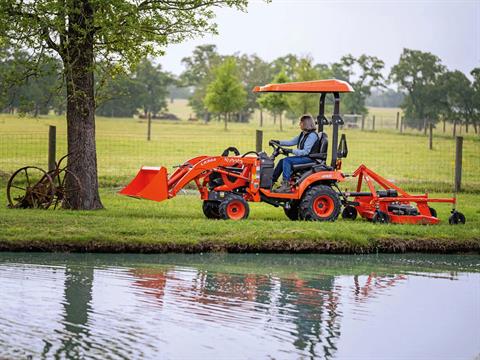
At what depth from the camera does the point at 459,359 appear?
29.4 feet

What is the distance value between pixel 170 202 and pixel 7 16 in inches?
217

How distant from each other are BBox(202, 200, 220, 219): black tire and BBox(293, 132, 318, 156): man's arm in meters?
1.71

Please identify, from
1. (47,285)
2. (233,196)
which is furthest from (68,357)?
(233,196)

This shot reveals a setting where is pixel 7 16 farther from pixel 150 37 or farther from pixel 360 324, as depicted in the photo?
pixel 360 324

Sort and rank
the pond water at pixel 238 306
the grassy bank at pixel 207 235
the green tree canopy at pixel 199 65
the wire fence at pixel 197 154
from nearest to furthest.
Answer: the pond water at pixel 238 306
the grassy bank at pixel 207 235
the wire fence at pixel 197 154
the green tree canopy at pixel 199 65

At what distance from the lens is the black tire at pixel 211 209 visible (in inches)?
657

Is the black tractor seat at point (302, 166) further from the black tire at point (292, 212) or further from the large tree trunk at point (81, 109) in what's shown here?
the large tree trunk at point (81, 109)

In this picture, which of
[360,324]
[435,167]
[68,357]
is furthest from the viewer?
[435,167]

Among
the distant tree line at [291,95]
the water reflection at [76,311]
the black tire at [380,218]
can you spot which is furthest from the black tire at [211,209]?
the distant tree line at [291,95]

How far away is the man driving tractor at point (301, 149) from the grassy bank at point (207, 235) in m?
0.75

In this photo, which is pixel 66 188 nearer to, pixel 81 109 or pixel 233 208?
pixel 81 109

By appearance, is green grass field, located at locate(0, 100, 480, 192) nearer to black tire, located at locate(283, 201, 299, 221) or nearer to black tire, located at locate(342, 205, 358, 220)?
black tire, located at locate(342, 205, 358, 220)

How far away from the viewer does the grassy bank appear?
14094mm

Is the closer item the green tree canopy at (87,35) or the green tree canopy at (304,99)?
the green tree canopy at (87,35)
